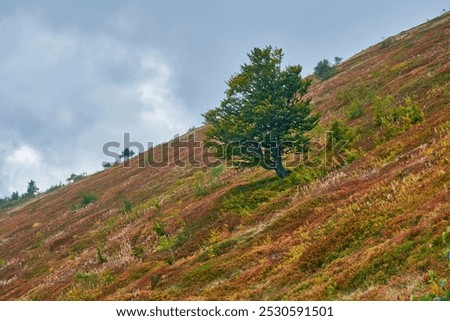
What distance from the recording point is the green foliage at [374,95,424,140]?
2847 centimetres

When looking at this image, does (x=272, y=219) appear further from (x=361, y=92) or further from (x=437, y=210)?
(x=361, y=92)

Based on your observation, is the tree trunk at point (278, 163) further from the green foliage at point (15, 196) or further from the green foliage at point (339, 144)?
the green foliage at point (15, 196)

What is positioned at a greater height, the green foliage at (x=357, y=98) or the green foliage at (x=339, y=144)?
the green foliage at (x=357, y=98)

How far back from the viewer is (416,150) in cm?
2194

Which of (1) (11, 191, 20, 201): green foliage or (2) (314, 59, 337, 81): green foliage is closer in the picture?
(2) (314, 59, 337, 81): green foliage

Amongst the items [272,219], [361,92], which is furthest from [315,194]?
[361,92]

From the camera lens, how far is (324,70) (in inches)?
3152

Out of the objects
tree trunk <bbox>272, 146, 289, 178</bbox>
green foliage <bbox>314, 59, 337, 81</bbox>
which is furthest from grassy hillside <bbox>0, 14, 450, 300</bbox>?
green foliage <bbox>314, 59, 337, 81</bbox>

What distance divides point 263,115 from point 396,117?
383 inches

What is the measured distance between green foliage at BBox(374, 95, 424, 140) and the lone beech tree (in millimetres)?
4643

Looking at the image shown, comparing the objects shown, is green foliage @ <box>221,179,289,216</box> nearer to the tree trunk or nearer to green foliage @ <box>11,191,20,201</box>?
the tree trunk

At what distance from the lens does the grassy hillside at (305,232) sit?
40.3ft

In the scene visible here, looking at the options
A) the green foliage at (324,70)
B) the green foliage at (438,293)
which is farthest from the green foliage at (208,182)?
the green foliage at (324,70)

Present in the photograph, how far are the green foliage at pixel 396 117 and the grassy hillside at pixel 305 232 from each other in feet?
0.34
